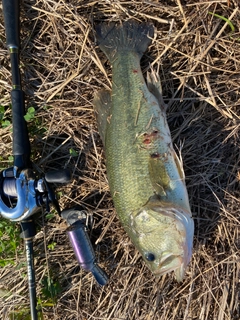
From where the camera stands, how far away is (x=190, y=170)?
311 centimetres

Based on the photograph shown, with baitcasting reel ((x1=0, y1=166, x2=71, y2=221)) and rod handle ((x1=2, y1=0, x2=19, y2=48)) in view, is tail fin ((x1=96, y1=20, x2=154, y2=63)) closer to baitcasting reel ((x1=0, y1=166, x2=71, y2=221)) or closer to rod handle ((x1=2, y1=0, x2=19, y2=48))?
rod handle ((x1=2, y1=0, x2=19, y2=48))

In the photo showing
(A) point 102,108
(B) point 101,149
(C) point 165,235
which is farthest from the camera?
(B) point 101,149

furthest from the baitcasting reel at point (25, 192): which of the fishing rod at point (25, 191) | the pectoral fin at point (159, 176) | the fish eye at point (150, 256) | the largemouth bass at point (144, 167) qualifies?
the fish eye at point (150, 256)

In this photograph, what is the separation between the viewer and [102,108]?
2.93 metres

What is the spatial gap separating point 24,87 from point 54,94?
304mm

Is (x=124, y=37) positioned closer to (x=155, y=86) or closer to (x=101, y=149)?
(x=155, y=86)

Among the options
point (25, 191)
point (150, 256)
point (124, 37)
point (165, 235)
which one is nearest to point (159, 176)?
point (165, 235)

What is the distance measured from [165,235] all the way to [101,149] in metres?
1.05

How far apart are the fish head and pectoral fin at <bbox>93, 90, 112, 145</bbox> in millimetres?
784

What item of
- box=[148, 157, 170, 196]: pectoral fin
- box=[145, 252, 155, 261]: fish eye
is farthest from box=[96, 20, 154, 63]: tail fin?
box=[145, 252, 155, 261]: fish eye

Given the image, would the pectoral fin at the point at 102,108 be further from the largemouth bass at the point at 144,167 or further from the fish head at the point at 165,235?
the fish head at the point at 165,235

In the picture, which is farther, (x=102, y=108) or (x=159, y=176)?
(x=102, y=108)

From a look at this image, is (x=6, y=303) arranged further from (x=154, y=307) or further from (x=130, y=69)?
(x=130, y=69)

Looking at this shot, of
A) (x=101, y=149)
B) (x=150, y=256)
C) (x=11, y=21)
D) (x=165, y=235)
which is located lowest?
(x=150, y=256)
